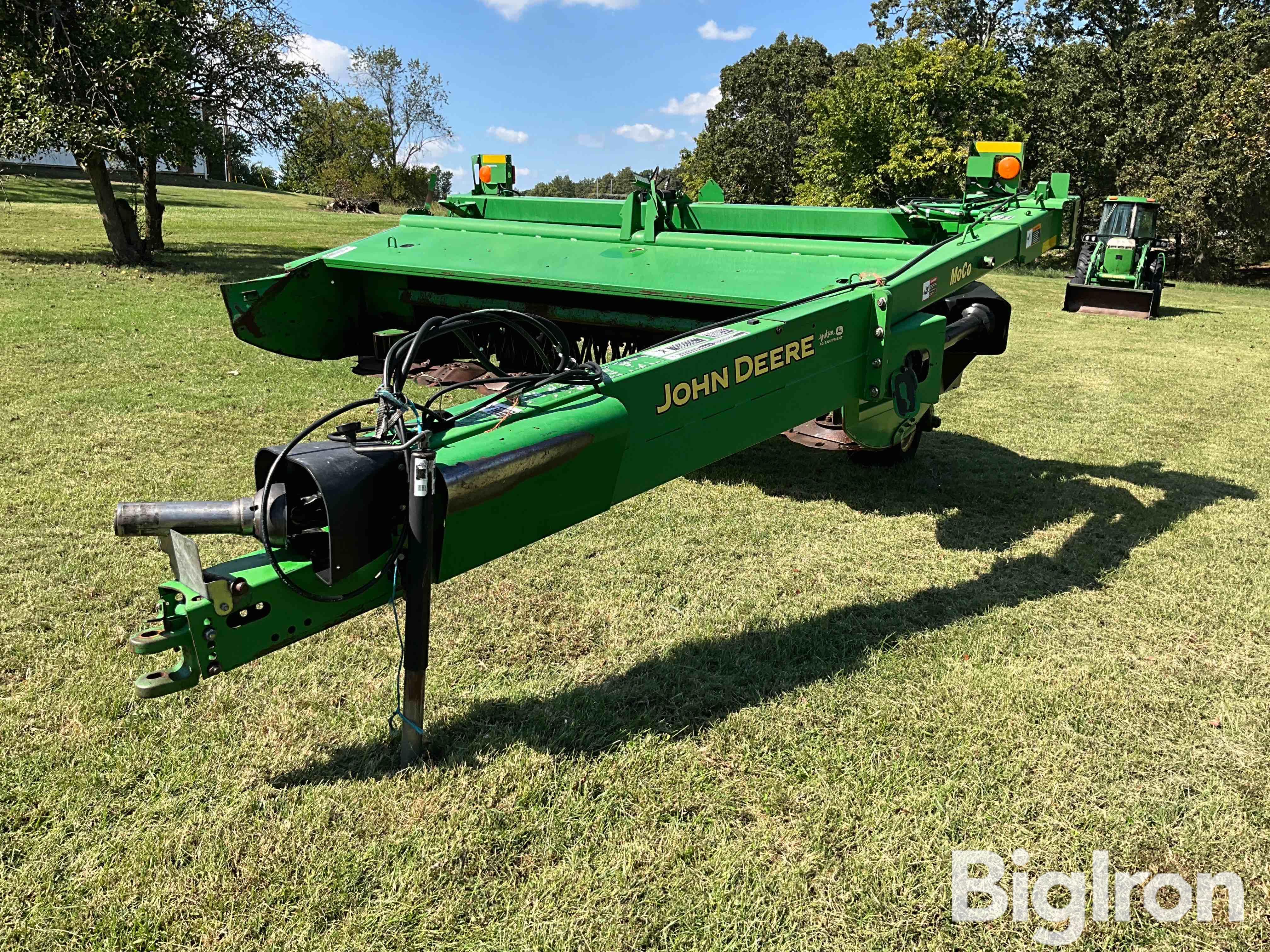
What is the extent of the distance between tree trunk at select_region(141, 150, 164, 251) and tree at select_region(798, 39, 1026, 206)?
17.6 meters

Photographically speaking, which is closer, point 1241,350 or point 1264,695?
point 1264,695

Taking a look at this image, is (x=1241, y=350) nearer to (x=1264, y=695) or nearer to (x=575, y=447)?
(x=1264, y=695)

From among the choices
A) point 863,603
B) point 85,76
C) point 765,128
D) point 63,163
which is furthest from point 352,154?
point 863,603

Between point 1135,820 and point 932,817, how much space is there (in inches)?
22.3

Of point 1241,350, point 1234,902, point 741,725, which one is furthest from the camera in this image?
point 1241,350

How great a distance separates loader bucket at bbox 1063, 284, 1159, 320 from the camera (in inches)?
563

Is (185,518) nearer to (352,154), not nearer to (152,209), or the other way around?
(152,209)

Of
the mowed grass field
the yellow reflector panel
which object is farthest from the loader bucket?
the yellow reflector panel

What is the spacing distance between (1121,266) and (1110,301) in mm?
775

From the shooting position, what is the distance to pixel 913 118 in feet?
82.5

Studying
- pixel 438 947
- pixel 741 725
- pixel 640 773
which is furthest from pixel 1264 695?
pixel 438 947

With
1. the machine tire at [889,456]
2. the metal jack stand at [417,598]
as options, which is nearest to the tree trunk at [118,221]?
the machine tire at [889,456]

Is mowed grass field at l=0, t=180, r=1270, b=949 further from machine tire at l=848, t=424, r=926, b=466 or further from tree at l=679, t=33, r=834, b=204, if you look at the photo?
tree at l=679, t=33, r=834, b=204

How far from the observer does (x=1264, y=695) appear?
313 cm
